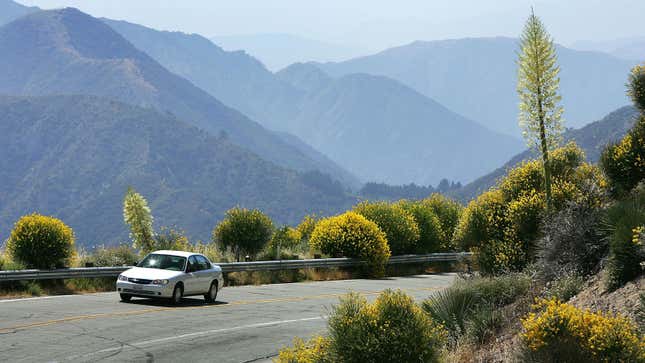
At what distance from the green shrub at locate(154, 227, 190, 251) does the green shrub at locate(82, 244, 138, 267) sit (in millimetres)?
2960

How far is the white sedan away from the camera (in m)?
19.4

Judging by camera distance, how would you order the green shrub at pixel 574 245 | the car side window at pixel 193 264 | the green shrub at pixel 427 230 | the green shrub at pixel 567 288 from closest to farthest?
1. the green shrub at pixel 567 288
2. the green shrub at pixel 574 245
3. the car side window at pixel 193 264
4. the green shrub at pixel 427 230

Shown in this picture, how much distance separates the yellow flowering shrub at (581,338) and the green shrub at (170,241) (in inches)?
925

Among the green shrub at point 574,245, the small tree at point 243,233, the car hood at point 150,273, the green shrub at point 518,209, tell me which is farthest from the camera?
the small tree at point 243,233

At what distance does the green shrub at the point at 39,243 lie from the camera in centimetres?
2300

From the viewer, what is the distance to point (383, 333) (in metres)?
8.90

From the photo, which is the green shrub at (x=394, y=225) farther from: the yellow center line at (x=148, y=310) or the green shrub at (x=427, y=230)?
the yellow center line at (x=148, y=310)

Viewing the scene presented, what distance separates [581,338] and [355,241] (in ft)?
81.5

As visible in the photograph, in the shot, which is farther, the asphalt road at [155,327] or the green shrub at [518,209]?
the green shrub at [518,209]

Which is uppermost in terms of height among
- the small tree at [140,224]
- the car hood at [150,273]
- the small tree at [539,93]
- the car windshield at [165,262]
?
the small tree at [539,93]

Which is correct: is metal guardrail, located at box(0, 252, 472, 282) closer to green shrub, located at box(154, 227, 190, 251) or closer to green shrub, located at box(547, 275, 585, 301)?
green shrub, located at box(154, 227, 190, 251)

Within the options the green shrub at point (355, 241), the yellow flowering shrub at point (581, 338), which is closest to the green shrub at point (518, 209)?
the yellow flowering shrub at point (581, 338)

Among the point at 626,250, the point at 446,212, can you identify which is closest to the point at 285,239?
the point at 446,212

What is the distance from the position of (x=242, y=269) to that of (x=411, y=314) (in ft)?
64.1
